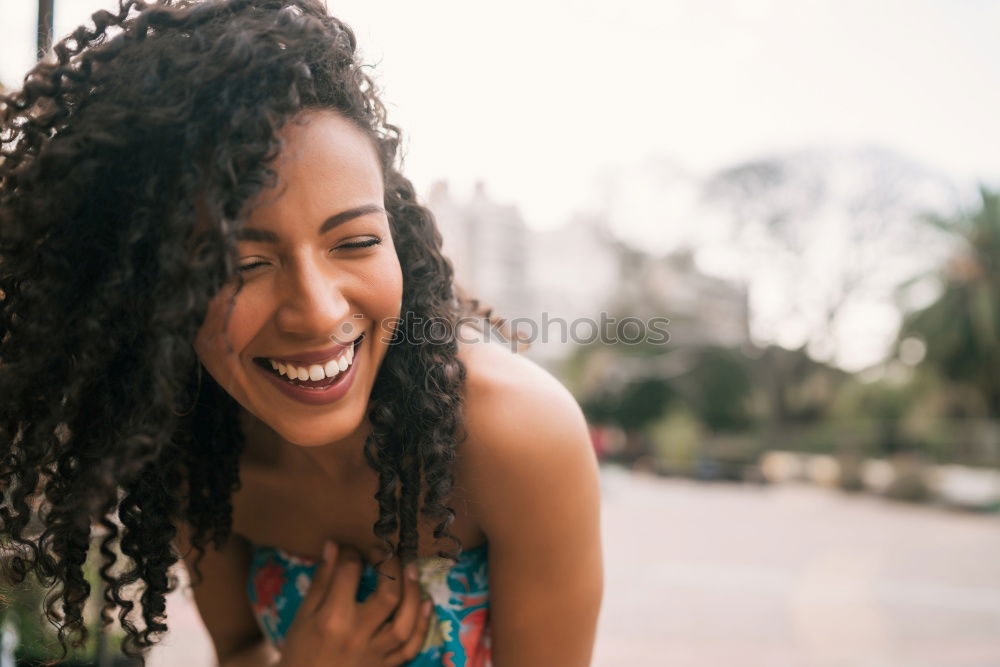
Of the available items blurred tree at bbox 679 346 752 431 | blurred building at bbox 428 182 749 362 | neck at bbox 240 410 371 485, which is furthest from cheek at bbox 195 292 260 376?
blurred tree at bbox 679 346 752 431

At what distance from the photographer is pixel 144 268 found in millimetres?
1323

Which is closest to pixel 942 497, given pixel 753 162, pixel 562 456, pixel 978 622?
pixel 978 622

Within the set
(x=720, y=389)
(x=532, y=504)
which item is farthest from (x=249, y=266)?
(x=720, y=389)

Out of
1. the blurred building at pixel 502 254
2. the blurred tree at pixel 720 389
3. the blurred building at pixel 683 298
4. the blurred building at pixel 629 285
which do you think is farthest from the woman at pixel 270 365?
the blurred tree at pixel 720 389

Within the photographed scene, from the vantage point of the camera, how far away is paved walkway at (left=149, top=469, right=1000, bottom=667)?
5766 mm

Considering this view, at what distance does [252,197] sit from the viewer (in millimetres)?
1206

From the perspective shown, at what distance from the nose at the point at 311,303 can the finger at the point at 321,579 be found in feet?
2.00

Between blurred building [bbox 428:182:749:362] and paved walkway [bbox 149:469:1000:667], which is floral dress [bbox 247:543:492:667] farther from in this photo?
blurred building [bbox 428:182:749:362]

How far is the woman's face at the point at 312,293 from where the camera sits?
124cm

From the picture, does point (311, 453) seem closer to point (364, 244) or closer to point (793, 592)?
point (364, 244)

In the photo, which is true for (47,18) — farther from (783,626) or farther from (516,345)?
(783,626)

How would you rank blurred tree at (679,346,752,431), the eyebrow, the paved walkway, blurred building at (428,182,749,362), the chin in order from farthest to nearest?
1. blurred tree at (679,346,752,431)
2. blurred building at (428,182,749,362)
3. the paved walkway
4. the chin
5. the eyebrow

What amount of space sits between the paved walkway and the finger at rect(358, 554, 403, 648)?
71.9 inches

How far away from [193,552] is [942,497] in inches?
561
